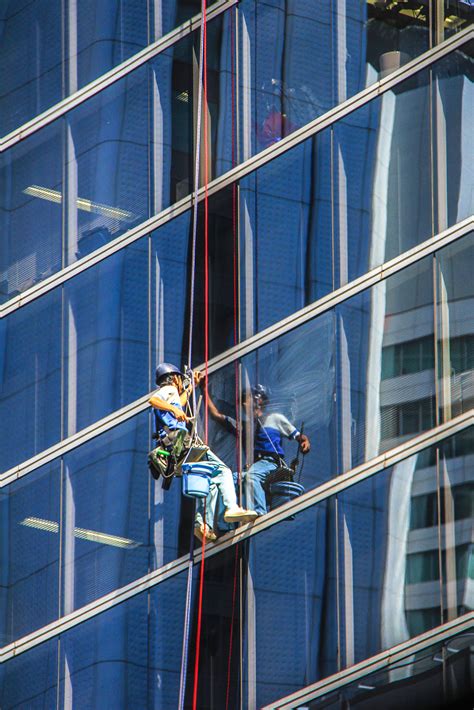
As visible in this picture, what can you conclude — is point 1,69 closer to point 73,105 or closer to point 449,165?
point 73,105

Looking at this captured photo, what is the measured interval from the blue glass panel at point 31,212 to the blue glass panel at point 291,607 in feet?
17.8

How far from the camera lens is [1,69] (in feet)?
94.2

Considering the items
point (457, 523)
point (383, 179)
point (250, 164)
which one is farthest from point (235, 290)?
point (457, 523)

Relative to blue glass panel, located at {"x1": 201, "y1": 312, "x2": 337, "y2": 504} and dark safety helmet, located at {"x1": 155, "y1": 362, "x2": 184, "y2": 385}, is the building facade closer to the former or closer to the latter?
blue glass panel, located at {"x1": 201, "y1": 312, "x2": 337, "y2": 504}

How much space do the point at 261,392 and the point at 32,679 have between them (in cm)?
455

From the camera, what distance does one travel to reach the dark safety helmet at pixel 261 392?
80.4 feet

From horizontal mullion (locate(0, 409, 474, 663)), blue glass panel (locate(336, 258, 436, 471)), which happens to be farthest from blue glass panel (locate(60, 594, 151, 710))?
blue glass panel (locate(336, 258, 436, 471))

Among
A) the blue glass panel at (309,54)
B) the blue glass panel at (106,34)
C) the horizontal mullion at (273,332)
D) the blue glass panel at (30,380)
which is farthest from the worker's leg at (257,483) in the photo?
the blue glass panel at (106,34)

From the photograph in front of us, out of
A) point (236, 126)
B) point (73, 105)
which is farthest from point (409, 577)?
point (73, 105)

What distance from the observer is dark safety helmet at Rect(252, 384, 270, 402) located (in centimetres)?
2452

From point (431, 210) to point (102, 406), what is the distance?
4.93 m

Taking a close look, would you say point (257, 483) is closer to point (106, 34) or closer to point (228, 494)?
point (228, 494)

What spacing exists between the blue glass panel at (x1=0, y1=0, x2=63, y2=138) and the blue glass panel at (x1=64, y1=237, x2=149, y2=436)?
112 inches

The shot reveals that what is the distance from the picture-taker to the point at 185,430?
23.4m
